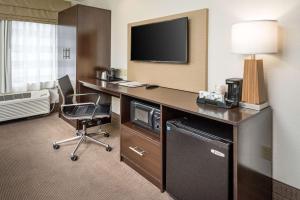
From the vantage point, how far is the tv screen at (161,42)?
2.49 m

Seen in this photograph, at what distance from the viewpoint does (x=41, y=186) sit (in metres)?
2.09

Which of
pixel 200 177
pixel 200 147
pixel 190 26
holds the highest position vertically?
pixel 190 26

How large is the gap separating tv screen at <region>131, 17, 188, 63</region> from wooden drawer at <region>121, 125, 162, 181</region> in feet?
3.10

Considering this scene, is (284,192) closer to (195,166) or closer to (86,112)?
(195,166)

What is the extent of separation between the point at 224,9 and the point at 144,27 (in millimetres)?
1142

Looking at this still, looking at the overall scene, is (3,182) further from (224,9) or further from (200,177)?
(224,9)

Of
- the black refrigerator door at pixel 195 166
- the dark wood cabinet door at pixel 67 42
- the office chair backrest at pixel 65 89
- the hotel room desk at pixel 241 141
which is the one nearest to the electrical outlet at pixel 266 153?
the hotel room desk at pixel 241 141

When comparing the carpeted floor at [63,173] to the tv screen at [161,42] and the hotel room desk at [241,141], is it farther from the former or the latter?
the tv screen at [161,42]

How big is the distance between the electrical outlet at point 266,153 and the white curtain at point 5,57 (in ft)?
13.1

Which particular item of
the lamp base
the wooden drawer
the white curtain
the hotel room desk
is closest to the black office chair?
the wooden drawer

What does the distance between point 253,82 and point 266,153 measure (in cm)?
56

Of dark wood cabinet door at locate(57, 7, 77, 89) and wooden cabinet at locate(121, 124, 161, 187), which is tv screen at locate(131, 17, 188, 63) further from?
dark wood cabinet door at locate(57, 7, 77, 89)

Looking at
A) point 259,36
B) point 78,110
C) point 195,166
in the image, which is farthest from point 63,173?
point 259,36

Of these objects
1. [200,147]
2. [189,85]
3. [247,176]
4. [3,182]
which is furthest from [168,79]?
[3,182]
